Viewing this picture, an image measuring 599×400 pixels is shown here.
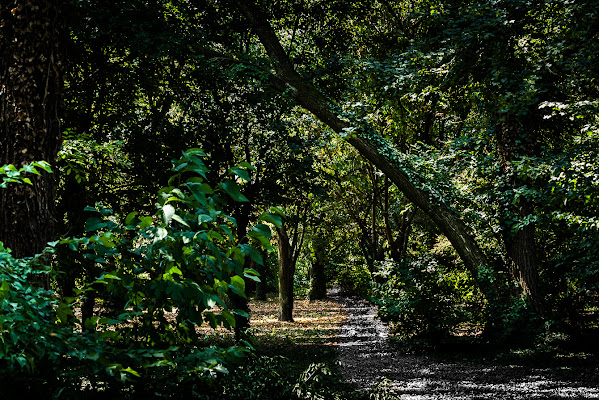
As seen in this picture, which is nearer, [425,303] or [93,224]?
[93,224]

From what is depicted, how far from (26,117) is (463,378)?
313 inches

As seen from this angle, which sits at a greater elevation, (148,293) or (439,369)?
(148,293)

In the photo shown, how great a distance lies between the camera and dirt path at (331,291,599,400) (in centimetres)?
662

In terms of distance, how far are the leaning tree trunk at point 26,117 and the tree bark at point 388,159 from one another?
6.55m

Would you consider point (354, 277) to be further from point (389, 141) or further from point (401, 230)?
point (389, 141)

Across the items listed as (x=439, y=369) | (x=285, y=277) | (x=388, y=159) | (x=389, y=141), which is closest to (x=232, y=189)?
(x=439, y=369)

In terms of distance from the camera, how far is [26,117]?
3877 mm

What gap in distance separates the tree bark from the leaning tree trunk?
6.55 meters

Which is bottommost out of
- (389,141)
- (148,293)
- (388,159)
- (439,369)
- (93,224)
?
(439,369)

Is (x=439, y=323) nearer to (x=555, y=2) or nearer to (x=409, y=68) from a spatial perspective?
(x=409, y=68)

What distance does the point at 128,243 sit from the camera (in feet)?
6.84

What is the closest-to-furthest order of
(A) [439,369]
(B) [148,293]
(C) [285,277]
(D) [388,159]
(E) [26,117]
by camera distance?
(B) [148,293] → (E) [26,117] → (A) [439,369] → (D) [388,159] → (C) [285,277]

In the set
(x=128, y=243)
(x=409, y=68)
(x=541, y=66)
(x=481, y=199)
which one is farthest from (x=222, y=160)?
(x=128, y=243)

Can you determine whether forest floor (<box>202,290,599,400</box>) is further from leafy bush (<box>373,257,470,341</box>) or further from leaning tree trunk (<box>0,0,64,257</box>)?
leaning tree trunk (<box>0,0,64,257</box>)
